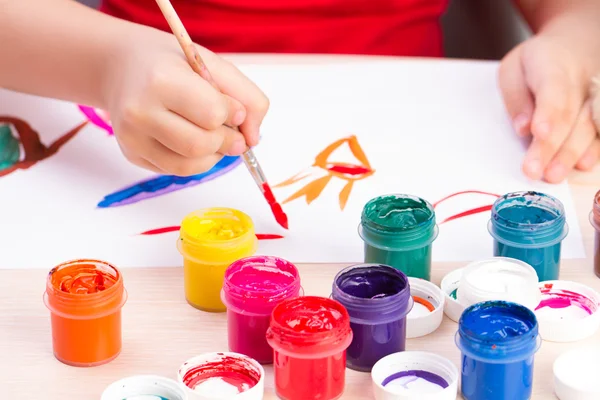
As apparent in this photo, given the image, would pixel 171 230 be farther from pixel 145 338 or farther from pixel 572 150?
pixel 572 150

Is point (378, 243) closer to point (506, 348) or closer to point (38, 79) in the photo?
point (506, 348)

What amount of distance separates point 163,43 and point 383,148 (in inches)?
10.3

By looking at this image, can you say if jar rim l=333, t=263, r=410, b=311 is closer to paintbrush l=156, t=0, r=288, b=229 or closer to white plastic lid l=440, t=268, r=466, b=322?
white plastic lid l=440, t=268, r=466, b=322

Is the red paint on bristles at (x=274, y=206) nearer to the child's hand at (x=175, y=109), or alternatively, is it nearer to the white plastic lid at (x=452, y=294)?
the child's hand at (x=175, y=109)

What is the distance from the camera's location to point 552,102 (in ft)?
3.48

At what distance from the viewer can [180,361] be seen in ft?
2.46

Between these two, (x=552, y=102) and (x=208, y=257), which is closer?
(x=208, y=257)

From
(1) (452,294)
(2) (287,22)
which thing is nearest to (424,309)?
(1) (452,294)

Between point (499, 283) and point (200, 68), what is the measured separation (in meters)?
A: 0.33

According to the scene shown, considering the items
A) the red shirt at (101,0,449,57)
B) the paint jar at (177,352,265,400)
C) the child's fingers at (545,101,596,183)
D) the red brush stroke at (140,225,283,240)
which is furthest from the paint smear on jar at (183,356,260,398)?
the red shirt at (101,0,449,57)

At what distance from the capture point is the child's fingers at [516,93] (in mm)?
1075

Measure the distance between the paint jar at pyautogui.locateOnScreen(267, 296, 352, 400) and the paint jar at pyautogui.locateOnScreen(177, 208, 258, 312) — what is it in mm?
102

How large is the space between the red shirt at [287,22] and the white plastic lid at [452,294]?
1.83ft

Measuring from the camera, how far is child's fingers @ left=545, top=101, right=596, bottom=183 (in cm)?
101
